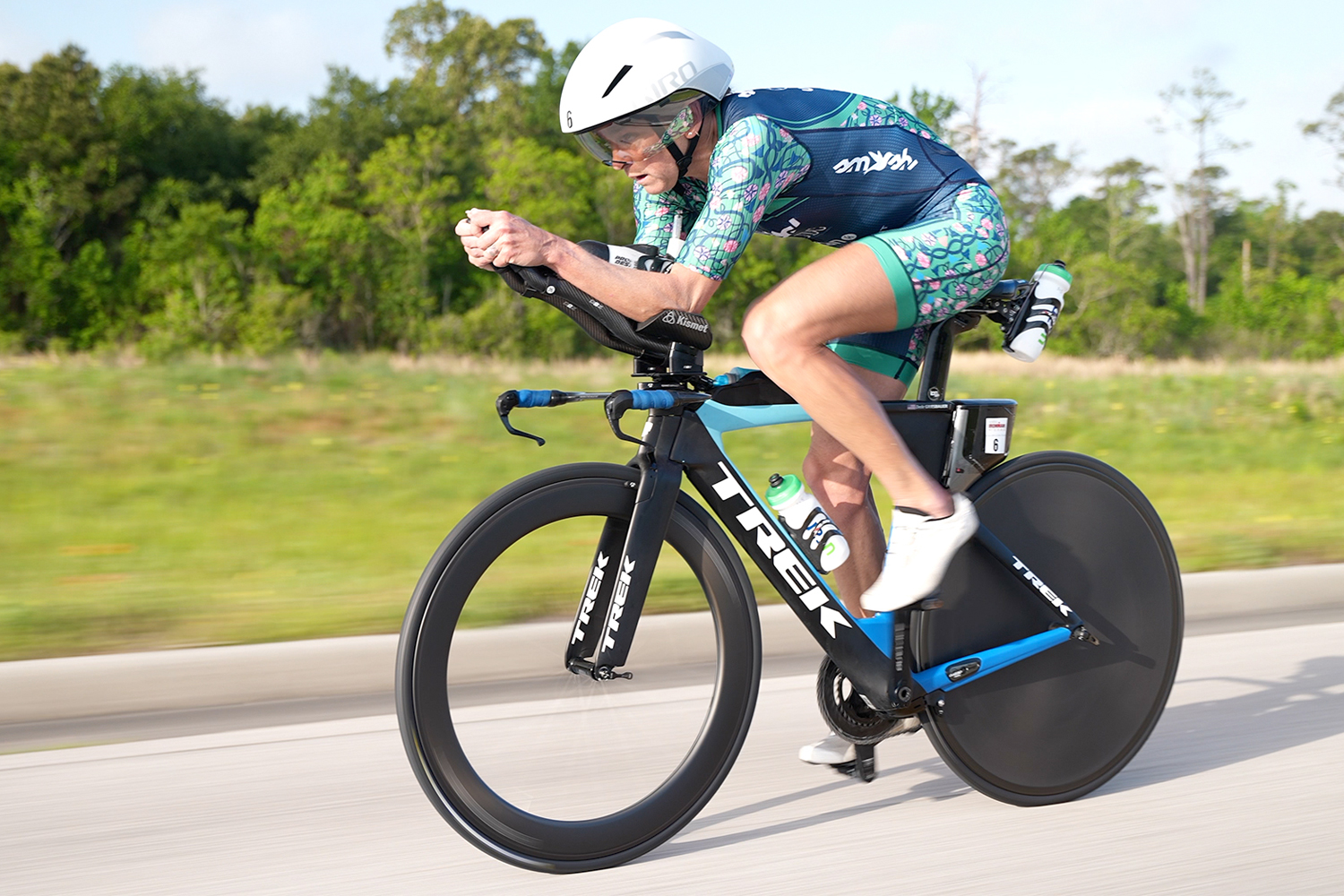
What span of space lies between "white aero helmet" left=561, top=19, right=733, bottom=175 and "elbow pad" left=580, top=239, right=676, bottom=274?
0.22 metres

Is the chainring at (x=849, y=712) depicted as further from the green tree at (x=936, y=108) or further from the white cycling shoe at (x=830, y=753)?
the green tree at (x=936, y=108)

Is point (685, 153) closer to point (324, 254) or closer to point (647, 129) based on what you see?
point (647, 129)

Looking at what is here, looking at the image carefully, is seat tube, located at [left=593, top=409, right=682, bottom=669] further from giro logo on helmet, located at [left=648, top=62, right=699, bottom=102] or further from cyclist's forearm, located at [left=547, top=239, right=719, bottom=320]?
giro logo on helmet, located at [left=648, top=62, right=699, bottom=102]

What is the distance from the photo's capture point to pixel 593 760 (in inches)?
109

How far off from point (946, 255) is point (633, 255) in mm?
703

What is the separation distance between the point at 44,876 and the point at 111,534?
3349 mm

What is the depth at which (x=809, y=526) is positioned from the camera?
2.80m

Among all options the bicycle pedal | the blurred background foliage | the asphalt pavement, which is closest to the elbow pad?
the asphalt pavement

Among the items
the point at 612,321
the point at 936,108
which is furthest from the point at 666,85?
the point at 936,108

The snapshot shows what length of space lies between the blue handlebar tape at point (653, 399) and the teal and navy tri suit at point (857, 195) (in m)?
0.29

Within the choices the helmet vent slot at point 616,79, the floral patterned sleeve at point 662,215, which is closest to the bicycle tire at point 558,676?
the floral patterned sleeve at point 662,215

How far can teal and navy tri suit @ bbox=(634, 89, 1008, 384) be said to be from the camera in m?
2.55

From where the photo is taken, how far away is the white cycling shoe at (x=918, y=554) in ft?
9.16

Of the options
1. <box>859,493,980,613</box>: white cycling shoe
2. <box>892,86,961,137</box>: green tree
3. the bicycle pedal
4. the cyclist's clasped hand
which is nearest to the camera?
the cyclist's clasped hand
